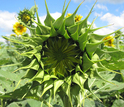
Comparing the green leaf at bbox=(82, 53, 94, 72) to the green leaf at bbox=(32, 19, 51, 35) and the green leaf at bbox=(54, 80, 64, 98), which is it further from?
the green leaf at bbox=(32, 19, 51, 35)

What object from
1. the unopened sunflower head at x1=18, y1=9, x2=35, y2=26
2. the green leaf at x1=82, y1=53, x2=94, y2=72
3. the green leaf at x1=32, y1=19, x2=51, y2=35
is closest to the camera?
the green leaf at x1=82, y1=53, x2=94, y2=72

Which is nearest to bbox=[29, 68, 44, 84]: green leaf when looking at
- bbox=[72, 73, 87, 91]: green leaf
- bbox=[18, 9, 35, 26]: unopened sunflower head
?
bbox=[72, 73, 87, 91]: green leaf

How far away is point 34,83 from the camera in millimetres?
1590

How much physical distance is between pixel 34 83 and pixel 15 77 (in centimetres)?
114

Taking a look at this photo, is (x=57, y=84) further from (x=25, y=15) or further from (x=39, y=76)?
(x=25, y=15)

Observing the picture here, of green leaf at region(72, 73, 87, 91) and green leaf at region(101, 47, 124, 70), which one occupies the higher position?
green leaf at region(101, 47, 124, 70)

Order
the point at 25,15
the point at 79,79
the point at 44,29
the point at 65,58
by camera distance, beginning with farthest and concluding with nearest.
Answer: the point at 25,15
the point at 65,58
the point at 44,29
the point at 79,79

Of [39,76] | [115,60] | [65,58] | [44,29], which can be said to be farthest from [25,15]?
[115,60]

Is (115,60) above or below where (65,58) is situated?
below

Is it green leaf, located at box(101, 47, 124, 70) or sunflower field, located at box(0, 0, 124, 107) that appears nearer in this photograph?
sunflower field, located at box(0, 0, 124, 107)

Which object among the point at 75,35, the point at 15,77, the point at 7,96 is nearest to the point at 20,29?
the point at 15,77

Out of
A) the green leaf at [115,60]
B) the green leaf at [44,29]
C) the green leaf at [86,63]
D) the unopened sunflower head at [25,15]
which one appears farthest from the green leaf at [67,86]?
the unopened sunflower head at [25,15]

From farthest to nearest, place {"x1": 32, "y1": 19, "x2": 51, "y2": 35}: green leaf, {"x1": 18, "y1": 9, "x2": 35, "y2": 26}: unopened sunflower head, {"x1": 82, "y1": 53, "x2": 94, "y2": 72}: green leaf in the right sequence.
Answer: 1. {"x1": 18, "y1": 9, "x2": 35, "y2": 26}: unopened sunflower head
2. {"x1": 32, "y1": 19, "x2": 51, "y2": 35}: green leaf
3. {"x1": 82, "y1": 53, "x2": 94, "y2": 72}: green leaf

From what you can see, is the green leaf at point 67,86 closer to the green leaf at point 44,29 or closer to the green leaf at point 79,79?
the green leaf at point 79,79
